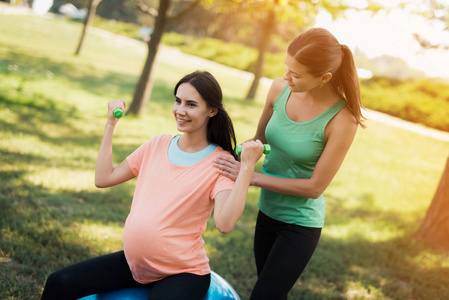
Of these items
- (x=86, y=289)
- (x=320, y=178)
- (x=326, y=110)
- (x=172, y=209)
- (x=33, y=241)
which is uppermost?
(x=326, y=110)

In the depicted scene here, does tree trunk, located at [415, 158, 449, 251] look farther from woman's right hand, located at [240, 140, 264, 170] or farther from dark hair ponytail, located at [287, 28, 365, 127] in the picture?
woman's right hand, located at [240, 140, 264, 170]

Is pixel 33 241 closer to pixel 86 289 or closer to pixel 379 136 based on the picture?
pixel 86 289

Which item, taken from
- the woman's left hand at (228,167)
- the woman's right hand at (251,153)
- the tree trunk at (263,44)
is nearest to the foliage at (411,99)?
the tree trunk at (263,44)

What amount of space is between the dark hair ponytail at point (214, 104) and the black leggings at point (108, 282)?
29.4 inches

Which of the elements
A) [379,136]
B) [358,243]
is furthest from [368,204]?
[379,136]

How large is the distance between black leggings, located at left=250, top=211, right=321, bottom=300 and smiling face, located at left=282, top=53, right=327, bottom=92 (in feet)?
2.52

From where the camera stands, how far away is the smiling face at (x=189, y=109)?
7.39ft

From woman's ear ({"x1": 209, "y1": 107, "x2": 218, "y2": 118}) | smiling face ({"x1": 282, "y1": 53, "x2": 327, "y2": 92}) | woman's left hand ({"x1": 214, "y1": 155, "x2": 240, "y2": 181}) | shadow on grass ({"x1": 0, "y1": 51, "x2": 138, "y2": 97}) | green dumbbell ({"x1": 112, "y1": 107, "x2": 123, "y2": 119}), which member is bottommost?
shadow on grass ({"x1": 0, "y1": 51, "x2": 138, "y2": 97})

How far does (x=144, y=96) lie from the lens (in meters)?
8.88

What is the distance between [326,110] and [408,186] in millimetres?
6776

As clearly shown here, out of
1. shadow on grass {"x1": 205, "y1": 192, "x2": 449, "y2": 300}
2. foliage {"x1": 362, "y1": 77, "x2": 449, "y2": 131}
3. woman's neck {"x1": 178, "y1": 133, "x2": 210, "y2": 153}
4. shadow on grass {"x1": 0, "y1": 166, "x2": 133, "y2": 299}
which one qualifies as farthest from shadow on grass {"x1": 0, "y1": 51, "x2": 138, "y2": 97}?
foliage {"x1": 362, "y1": 77, "x2": 449, "y2": 131}

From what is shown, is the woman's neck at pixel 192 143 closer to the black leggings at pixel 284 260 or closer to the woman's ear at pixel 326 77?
the black leggings at pixel 284 260

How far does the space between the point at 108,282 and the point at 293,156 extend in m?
1.21

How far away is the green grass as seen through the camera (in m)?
3.78
